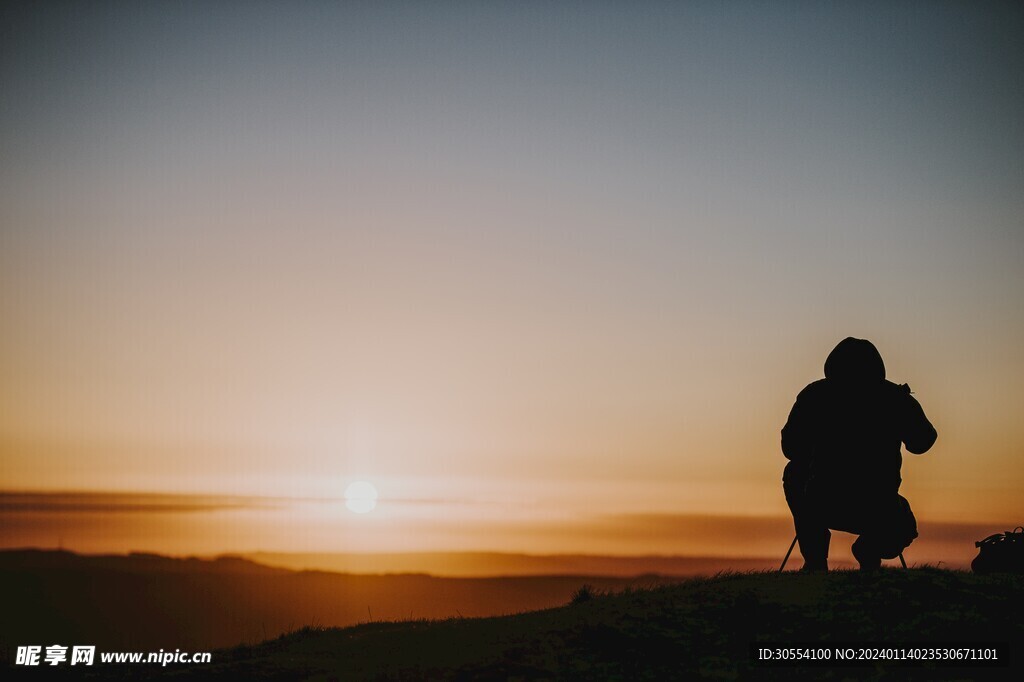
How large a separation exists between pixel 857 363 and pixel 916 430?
4.75ft

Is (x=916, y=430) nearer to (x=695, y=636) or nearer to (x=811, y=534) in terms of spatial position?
(x=811, y=534)

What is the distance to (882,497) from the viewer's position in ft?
57.9

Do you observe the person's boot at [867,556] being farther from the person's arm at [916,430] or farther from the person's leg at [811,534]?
the person's arm at [916,430]

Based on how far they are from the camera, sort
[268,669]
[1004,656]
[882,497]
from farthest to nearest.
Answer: [882,497], [268,669], [1004,656]

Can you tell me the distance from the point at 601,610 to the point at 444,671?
324cm

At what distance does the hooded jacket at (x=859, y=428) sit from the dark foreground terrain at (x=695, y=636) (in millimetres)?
1801

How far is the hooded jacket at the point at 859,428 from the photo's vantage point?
1780cm

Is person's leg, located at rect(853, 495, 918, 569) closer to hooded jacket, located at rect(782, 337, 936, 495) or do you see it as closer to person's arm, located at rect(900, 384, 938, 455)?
hooded jacket, located at rect(782, 337, 936, 495)

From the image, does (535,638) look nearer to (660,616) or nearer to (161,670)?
(660,616)

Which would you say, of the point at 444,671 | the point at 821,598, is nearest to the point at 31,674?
the point at 444,671

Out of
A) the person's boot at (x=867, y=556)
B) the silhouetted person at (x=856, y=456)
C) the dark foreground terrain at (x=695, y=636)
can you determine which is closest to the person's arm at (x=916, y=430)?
the silhouetted person at (x=856, y=456)

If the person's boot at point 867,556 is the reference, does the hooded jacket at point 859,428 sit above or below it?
above

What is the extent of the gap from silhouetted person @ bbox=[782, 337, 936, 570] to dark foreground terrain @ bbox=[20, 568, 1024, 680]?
115 cm

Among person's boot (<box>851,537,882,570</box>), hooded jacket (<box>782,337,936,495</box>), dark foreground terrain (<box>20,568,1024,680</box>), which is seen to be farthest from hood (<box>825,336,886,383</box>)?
dark foreground terrain (<box>20,568,1024,680</box>)
